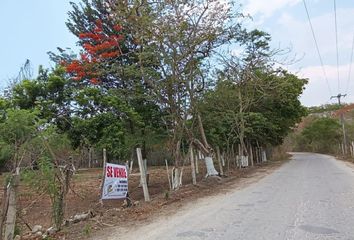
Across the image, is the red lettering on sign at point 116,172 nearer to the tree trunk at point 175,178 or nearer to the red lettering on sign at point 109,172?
the red lettering on sign at point 109,172

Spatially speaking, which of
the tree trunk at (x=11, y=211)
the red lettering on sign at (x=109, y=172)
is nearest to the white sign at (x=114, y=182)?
the red lettering on sign at (x=109, y=172)

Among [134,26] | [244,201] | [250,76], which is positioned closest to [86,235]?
[244,201]

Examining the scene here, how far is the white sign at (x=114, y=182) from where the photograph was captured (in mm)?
9133

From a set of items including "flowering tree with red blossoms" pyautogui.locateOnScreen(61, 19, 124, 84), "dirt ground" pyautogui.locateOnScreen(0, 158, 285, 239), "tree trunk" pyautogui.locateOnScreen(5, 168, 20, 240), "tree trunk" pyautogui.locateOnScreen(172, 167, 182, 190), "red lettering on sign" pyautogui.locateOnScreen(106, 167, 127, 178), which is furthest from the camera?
"flowering tree with red blossoms" pyautogui.locateOnScreen(61, 19, 124, 84)

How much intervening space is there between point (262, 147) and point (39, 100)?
94.1ft

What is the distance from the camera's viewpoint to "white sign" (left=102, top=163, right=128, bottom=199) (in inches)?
360

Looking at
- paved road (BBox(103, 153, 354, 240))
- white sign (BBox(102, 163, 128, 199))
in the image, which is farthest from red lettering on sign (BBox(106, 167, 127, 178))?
paved road (BBox(103, 153, 354, 240))

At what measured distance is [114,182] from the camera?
9.54 metres

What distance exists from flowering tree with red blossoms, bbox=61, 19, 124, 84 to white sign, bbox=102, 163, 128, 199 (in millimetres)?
10748

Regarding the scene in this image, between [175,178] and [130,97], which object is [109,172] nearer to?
[175,178]

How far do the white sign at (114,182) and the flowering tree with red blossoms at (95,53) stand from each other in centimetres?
1075

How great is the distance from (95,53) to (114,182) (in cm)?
1249

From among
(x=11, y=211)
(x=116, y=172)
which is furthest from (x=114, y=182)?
(x=11, y=211)

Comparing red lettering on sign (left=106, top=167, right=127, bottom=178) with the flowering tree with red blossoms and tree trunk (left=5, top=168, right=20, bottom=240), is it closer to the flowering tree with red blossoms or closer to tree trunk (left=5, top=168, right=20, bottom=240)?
tree trunk (left=5, top=168, right=20, bottom=240)
